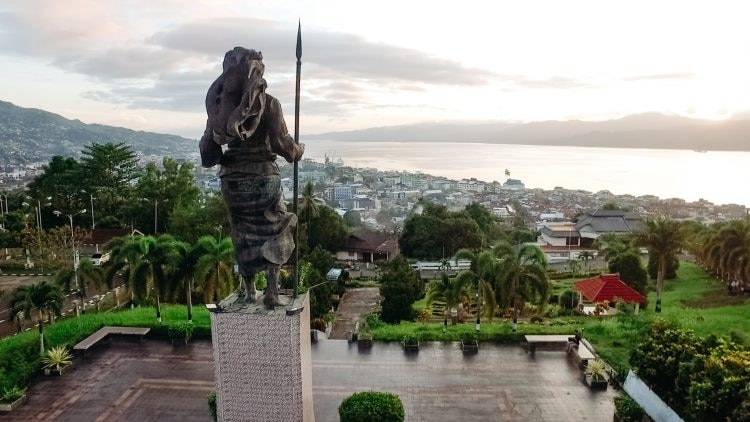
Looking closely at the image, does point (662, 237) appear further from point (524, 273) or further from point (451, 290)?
point (451, 290)

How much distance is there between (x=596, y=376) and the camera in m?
12.5

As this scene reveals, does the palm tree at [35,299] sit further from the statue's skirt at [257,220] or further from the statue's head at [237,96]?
the statue's head at [237,96]

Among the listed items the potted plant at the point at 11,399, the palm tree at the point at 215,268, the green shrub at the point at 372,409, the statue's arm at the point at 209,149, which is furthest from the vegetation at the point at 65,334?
the statue's arm at the point at 209,149

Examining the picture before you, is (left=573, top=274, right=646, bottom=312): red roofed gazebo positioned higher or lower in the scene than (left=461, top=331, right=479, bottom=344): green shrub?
higher

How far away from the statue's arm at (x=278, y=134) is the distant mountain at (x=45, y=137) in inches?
6115

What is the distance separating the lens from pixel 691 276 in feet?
89.8

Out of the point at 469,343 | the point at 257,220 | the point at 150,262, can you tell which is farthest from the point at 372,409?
the point at 150,262

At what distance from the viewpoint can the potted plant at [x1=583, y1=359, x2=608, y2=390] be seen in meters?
12.4

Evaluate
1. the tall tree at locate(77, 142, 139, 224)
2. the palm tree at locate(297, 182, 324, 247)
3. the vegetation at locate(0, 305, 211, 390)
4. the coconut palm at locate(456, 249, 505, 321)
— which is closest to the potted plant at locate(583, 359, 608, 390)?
the coconut palm at locate(456, 249, 505, 321)

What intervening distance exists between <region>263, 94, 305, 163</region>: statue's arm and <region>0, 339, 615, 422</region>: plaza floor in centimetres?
586

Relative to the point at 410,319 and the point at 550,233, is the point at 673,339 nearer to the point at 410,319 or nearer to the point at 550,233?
the point at 410,319

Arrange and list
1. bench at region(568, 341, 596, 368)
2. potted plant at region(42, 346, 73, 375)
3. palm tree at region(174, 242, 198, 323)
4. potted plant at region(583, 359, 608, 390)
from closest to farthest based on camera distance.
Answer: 1. potted plant at region(583, 359, 608, 390)
2. potted plant at region(42, 346, 73, 375)
3. bench at region(568, 341, 596, 368)
4. palm tree at region(174, 242, 198, 323)

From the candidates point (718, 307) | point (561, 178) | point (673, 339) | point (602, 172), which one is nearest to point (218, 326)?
point (673, 339)

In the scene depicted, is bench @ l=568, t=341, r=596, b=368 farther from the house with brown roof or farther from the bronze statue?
the house with brown roof
